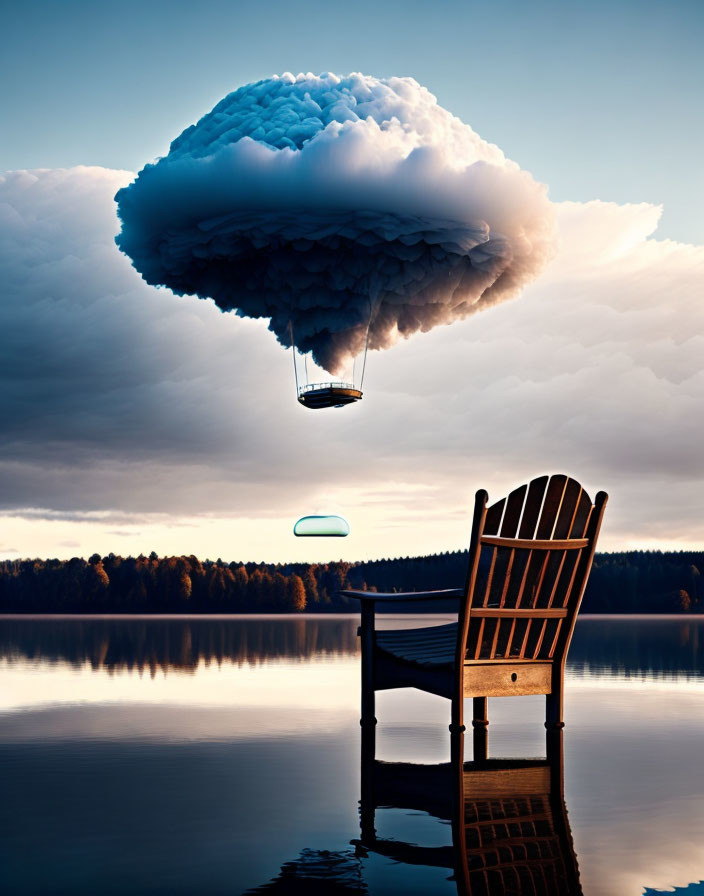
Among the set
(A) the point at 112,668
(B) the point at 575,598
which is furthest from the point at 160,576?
(B) the point at 575,598

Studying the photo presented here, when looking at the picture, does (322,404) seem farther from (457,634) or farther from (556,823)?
(556,823)

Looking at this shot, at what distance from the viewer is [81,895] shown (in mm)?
3242

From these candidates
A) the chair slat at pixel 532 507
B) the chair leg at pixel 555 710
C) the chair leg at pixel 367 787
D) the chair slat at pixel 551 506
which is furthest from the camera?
the chair leg at pixel 555 710

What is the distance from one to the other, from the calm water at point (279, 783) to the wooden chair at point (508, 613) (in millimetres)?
381

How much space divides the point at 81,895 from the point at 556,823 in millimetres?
1971

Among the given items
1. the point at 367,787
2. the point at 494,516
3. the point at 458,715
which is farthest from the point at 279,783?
the point at 494,516

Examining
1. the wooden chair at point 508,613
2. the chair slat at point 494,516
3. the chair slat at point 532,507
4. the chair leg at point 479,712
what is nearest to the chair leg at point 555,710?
the wooden chair at point 508,613

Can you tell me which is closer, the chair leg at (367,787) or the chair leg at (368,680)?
the chair leg at (367,787)

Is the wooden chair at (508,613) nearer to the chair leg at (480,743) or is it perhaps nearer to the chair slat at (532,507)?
the chair slat at (532,507)

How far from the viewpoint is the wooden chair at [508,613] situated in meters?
6.55

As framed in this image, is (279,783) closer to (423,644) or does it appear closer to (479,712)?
(423,644)

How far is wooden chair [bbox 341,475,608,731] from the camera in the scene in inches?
258

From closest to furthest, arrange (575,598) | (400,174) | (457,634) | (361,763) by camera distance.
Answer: (361,763), (457,634), (575,598), (400,174)

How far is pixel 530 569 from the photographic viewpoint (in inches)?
275
